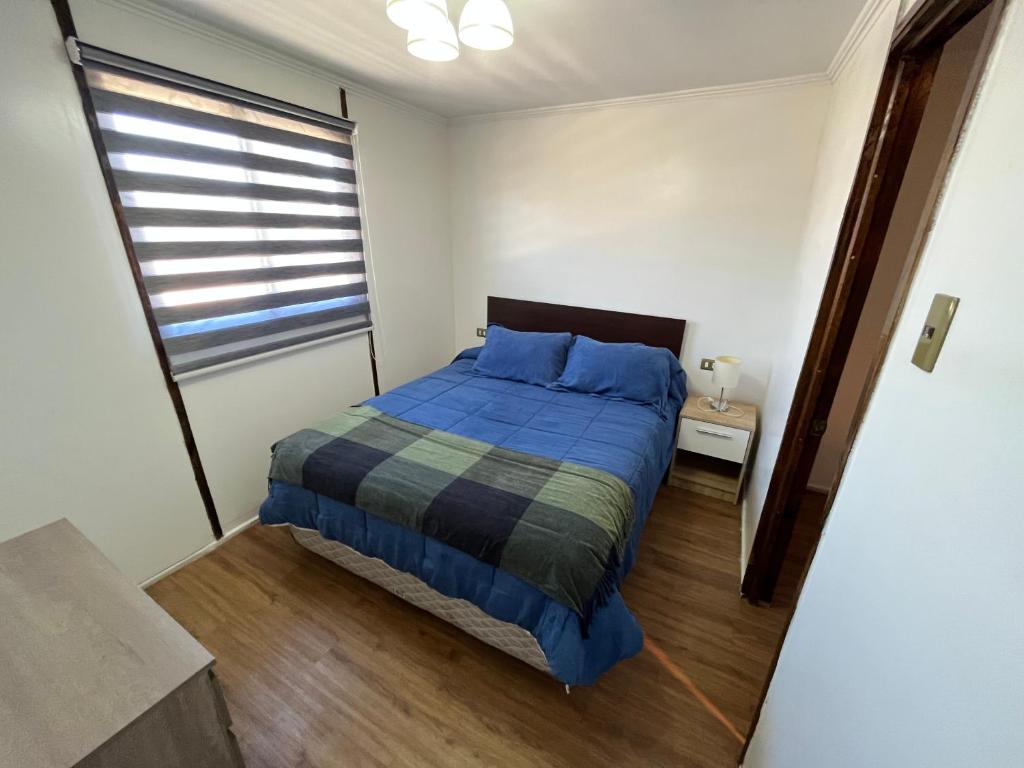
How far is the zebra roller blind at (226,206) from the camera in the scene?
1.69m

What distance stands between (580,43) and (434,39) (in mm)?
829

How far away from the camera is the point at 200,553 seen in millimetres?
2104

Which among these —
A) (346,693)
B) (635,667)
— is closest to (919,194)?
(635,667)

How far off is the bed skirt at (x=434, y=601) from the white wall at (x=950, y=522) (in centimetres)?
86

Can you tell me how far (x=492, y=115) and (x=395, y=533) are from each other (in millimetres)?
2952

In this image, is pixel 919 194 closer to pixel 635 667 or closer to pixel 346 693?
pixel 635 667

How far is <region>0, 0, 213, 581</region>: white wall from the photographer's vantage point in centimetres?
142

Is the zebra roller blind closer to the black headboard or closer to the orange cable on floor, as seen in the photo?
the black headboard

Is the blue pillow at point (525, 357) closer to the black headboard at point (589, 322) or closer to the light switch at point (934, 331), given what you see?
the black headboard at point (589, 322)

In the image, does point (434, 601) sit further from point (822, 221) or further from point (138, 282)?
point (822, 221)

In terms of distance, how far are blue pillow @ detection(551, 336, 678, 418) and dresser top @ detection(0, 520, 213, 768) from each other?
2161 mm

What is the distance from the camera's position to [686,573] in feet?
6.59

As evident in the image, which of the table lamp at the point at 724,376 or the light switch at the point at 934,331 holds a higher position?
the light switch at the point at 934,331

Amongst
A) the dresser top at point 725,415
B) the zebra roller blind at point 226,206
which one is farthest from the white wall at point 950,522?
the zebra roller blind at point 226,206
